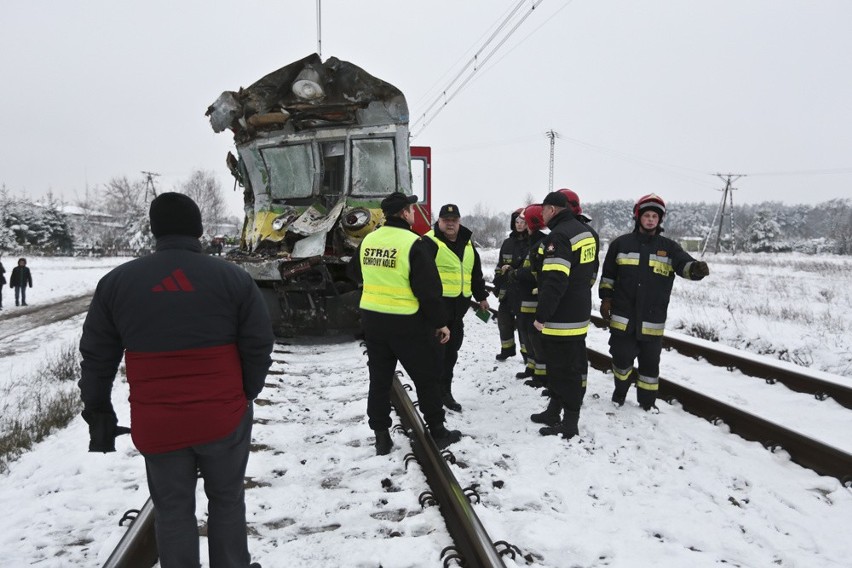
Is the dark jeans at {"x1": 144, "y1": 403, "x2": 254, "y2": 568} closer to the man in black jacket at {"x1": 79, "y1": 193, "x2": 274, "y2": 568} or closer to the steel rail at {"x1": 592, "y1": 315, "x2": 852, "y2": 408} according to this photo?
the man in black jacket at {"x1": 79, "y1": 193, "x2": 274, "y2": 568}

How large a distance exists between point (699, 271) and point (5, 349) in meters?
11.4

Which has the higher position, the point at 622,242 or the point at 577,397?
the point at 622,242

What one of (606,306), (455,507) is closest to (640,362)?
(606,306)

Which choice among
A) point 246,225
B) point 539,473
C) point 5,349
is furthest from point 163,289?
point 5,349

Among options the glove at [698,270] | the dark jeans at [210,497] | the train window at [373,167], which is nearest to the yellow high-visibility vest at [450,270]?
the glove at [698,270]

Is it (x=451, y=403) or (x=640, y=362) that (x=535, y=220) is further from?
(x=451, y=403)

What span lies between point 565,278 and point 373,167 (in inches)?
175

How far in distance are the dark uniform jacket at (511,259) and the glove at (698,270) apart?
1.89m

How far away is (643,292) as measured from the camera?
455 cm

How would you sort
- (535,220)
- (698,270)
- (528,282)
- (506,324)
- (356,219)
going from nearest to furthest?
(698,270) → (535,220) → (528,282) → (506,324) → (356,219)

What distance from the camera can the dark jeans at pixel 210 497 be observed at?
2.11m

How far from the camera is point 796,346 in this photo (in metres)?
7.57

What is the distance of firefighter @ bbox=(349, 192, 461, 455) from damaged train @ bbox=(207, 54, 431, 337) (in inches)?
123

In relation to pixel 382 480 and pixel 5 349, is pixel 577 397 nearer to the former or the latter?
pixel 382 480
